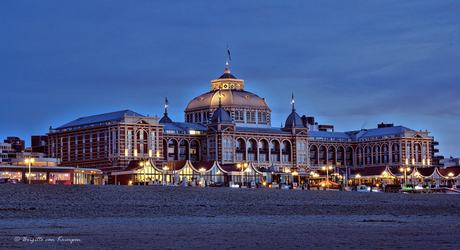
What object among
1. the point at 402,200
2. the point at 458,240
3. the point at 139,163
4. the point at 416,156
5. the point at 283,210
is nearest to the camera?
the point at 458,240

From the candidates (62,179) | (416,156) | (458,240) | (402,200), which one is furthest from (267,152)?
(458,240)

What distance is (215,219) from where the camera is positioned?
165ft

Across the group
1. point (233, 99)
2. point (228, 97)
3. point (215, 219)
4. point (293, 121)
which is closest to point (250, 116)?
point (233, 99)

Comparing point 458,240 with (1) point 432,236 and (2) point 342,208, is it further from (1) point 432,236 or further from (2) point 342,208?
(2) point 342,208

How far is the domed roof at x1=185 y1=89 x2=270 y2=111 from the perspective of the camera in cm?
17212

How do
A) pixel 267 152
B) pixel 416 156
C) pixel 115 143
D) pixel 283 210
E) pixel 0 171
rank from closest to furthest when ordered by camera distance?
pixel 283 210 < pixel 0 171 < pixel 115 143 < pixel 267 152 < pixel 416 156

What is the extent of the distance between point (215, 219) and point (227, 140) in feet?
367

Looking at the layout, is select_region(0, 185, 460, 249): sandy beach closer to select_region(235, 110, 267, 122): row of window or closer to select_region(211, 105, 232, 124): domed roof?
select_region(211, 105, 232, 124): domed roof

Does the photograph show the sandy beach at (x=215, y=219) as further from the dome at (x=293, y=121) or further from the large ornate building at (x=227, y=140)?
the dome at (x=293, y=121)

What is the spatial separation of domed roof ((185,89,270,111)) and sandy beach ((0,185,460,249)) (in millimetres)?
92068

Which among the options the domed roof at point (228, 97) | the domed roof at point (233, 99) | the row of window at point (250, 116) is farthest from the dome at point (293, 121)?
the domed roof at point (233, 99)

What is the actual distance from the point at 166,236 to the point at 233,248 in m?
5.43

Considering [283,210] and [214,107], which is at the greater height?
[214,107]

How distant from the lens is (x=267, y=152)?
170 m
